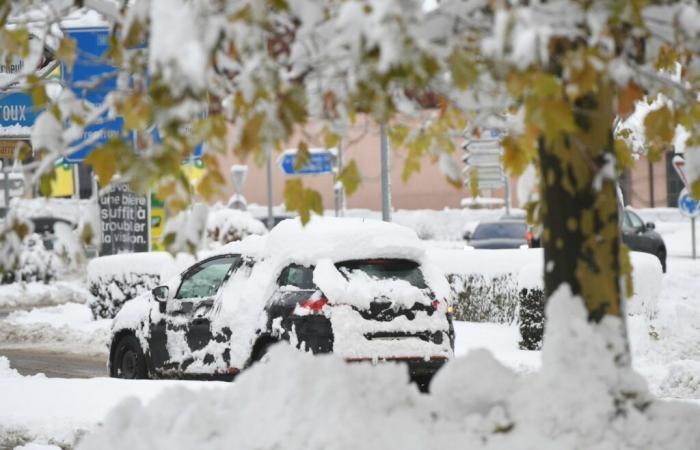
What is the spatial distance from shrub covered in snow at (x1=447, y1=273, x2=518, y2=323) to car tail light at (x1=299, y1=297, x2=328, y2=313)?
8028mm

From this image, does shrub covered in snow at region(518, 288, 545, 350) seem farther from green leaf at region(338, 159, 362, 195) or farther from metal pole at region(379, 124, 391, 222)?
green leaf at region(338, 159, 362, 195)

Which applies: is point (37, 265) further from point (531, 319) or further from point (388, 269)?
point (388, 269)

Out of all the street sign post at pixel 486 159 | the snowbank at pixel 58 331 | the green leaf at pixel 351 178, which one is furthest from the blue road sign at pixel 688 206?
the green leaf at pixel 351 178

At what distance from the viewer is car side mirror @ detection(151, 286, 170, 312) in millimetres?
14078

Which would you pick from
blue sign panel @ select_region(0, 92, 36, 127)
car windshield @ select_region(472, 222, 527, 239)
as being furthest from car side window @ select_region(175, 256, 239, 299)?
car windshield @ select_region(472, 222, 527, 239)

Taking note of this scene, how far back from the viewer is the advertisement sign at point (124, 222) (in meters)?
24.1

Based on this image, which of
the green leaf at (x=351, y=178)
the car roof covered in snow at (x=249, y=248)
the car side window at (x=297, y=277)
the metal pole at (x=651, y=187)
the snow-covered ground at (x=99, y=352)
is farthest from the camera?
the metal pole at (x=651, y=187)

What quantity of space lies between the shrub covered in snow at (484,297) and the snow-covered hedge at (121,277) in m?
4.82

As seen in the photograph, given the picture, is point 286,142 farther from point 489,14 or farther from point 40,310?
point 40,310

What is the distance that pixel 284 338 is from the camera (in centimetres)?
1277

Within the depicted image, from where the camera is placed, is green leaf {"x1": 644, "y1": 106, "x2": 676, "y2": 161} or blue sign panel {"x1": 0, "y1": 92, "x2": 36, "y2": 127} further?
blue sign panel {"x1": 0, "y1": 92, "x2": 36, "y2": 127}

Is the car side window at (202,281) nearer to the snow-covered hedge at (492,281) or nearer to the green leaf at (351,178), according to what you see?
the snow-covered hedge at (492,281)

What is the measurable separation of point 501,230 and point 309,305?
2283 cm

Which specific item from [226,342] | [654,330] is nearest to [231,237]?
[654,330]
